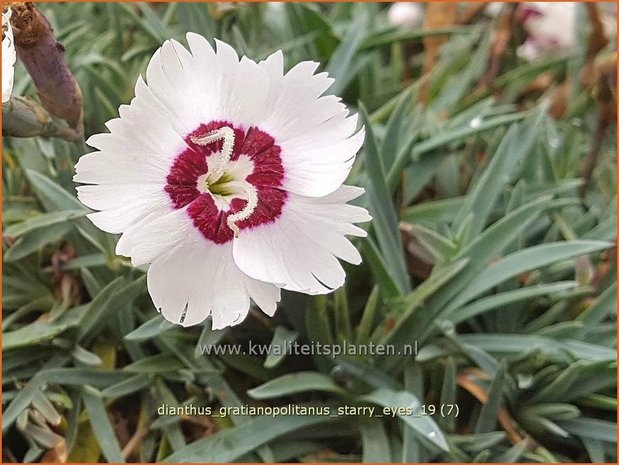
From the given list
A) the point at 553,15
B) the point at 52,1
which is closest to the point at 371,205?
the point at 52,1

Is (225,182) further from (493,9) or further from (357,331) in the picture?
(493,9)

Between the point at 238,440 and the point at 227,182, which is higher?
the point at 227,182

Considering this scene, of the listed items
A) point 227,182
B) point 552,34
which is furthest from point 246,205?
point 552,34

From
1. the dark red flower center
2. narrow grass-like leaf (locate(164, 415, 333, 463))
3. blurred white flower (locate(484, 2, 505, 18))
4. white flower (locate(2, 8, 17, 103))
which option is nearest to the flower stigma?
the dark red flower center

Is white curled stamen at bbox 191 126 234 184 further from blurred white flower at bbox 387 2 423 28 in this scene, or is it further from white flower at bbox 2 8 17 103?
blurred white flower at bbox 387 2 423 28

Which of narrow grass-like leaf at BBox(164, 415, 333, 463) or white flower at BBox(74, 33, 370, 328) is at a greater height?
white flower at BBox(74, 33, 370, 328)

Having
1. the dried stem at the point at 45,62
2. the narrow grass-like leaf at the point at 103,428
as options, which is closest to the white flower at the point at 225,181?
the dried stem at the point at 45,62
